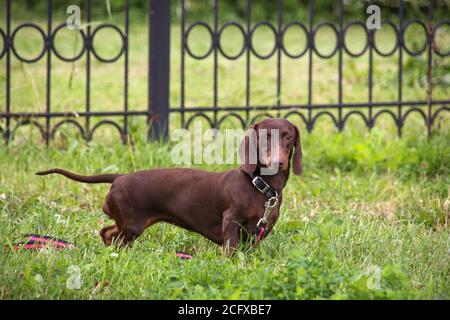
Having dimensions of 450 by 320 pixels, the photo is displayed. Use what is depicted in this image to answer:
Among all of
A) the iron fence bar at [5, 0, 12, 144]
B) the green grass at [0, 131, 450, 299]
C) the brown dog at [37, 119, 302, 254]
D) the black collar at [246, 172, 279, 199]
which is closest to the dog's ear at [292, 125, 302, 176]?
the brown dog at [37, 119, 302, 254]

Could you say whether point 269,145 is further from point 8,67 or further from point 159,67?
point 8,67

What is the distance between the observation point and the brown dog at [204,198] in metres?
3.39

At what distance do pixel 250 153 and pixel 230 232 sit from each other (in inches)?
14.2

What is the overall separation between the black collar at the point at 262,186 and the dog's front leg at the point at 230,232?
6.6 inches

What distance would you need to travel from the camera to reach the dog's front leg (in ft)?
11.1

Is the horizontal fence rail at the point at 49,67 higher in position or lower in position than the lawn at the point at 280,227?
higher

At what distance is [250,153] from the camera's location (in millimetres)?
3385

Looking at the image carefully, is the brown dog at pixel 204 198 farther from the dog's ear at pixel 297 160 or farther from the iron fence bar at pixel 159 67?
the iron fence bar at pixel 159 67

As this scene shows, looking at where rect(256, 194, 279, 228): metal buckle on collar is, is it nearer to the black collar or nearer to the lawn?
the black collar

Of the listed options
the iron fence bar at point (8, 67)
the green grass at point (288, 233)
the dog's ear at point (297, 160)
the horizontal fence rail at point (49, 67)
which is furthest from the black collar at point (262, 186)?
the iron fence bar at point (8, 67)

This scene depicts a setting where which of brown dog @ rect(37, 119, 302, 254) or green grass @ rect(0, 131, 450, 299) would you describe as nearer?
green grass @ rect(0, 131, 450, 299)
